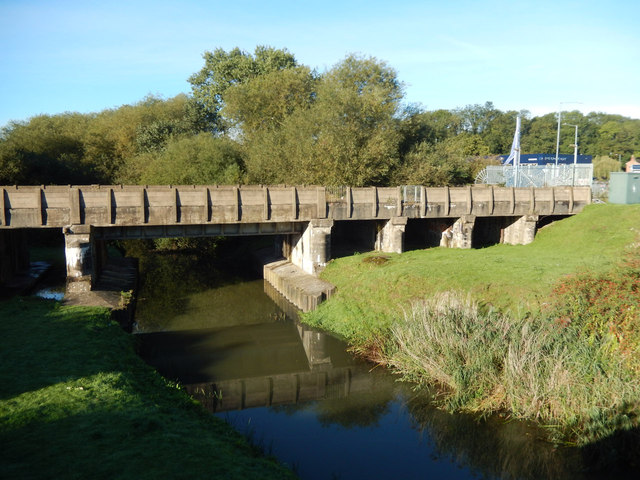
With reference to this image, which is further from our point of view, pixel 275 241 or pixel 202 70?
pixel 202 70

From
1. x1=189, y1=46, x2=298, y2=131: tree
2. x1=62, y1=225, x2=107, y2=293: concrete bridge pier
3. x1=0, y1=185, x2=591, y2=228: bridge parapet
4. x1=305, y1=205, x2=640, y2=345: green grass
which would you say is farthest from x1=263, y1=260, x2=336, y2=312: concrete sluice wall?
x1=189, y1=46, x2=298, y2=131: tree

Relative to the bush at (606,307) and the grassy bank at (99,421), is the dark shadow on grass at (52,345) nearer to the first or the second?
the grassy bank at (99,421)

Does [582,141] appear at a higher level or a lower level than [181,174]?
higher

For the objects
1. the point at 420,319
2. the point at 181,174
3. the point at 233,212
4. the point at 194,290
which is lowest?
the point at 194,290

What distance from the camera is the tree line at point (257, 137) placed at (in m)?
36.6

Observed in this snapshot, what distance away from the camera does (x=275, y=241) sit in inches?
1422

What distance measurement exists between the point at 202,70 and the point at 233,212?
46.8 metres

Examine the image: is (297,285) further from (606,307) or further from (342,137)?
(606,307)

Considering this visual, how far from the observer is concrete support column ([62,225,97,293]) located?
22.8 m

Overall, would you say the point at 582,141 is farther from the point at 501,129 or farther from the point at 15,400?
the point at 15,400

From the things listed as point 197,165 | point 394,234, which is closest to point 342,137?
point 394,234

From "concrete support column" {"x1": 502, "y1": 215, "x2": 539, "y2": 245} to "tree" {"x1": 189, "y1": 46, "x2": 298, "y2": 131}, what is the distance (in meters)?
38.0

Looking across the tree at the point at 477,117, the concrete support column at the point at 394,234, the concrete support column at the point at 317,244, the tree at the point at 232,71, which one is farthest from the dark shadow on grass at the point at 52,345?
the tree at the point at 477,117

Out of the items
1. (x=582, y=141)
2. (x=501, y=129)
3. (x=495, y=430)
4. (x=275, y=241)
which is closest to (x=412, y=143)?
(x=275, y=241)
